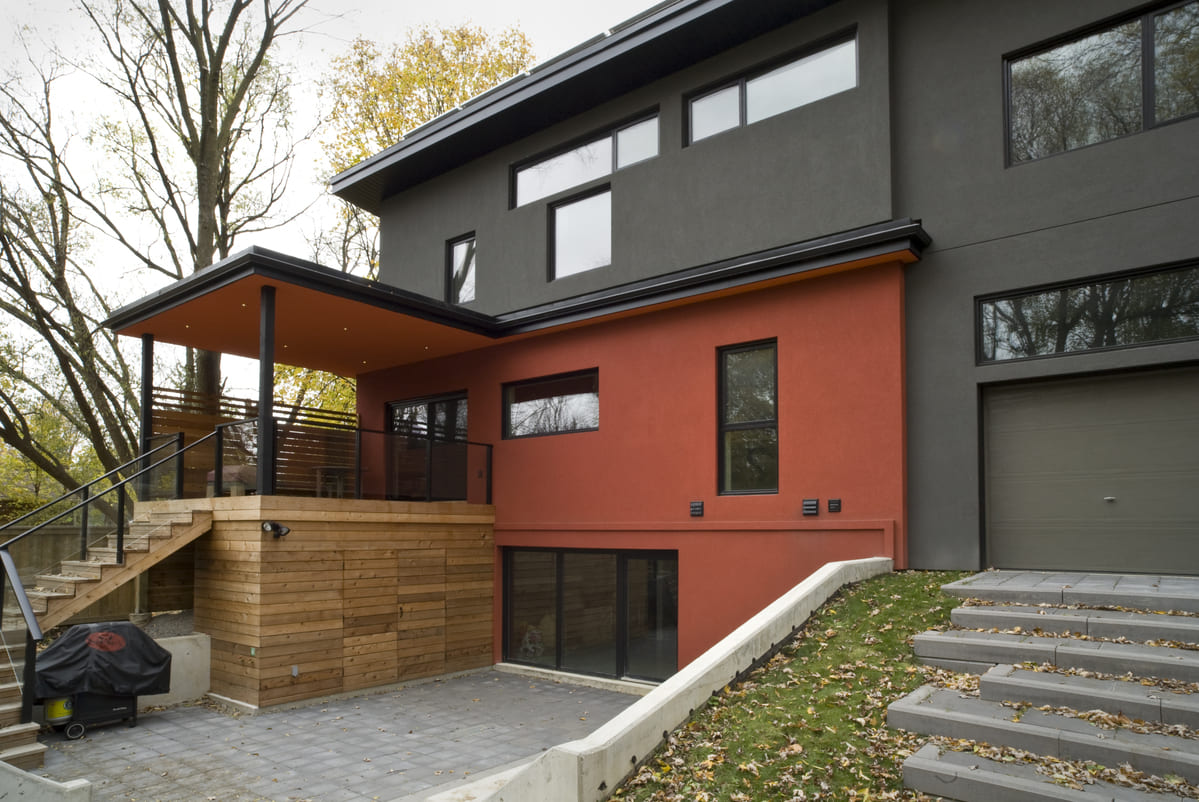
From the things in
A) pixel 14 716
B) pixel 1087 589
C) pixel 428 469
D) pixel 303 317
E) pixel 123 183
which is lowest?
pixel 14 716

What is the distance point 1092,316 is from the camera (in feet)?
24.7

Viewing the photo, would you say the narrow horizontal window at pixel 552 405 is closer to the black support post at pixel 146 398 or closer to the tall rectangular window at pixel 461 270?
the tall rectangular window at pixel 461 270

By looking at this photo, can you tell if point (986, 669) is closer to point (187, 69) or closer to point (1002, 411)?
point (1002, 411)

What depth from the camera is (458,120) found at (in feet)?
41.5

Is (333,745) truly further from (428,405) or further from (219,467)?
(428,405)

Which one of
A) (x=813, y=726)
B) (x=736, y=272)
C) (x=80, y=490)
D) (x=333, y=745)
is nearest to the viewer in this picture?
(x=813, y=726)

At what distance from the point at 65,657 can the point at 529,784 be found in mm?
6072

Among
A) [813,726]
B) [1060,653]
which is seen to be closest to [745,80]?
[1060,653]

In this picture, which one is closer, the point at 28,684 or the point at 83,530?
the point at 28,684

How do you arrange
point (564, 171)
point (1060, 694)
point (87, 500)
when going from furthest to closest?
point (564, 171) < point (87, 500) < point (1060, 694)

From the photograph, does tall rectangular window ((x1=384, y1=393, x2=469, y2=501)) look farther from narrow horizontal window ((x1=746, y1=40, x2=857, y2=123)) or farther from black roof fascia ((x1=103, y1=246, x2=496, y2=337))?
narrow horizontal window ((x1=746, y1=40, x2=857, y2=123))

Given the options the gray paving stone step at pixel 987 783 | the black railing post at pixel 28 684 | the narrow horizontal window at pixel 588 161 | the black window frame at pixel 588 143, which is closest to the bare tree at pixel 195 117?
the black window frame at pixel 588 143

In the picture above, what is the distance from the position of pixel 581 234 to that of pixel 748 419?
4025 mm

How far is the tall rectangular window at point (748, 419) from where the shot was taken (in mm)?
9320
